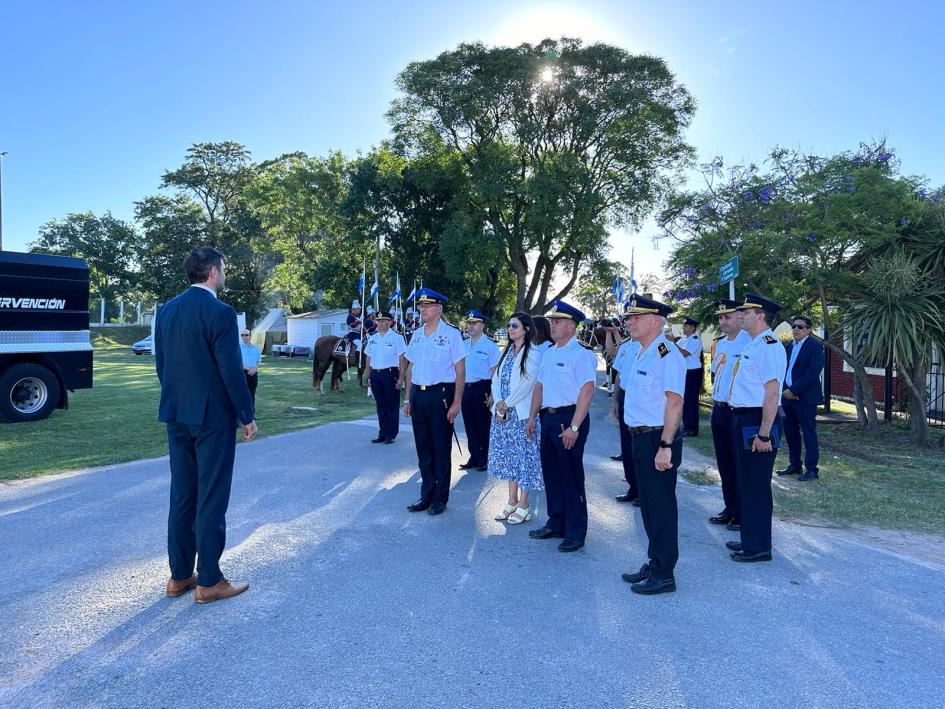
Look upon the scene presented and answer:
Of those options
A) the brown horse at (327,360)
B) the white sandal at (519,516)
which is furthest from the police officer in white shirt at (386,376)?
the brown horse at (327,360)

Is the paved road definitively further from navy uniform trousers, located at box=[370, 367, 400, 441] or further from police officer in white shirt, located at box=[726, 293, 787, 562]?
navy uniform trousers, located at box=[370, 367, 400, 441]

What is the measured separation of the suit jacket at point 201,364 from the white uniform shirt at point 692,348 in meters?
7.88

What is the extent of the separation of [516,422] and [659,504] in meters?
1.84

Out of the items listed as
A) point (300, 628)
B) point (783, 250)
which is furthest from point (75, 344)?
point (783, 250)

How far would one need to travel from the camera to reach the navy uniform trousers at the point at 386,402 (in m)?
9.30

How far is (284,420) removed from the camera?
38.2ft

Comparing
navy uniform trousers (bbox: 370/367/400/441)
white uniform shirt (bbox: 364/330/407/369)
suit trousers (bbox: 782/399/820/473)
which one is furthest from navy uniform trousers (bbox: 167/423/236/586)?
suit trousers (bbox: 782/399/820/473)

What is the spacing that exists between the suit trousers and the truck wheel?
1206 centimetres

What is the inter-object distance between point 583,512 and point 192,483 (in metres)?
2.83

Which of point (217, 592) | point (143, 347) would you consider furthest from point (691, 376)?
point (143, 347)

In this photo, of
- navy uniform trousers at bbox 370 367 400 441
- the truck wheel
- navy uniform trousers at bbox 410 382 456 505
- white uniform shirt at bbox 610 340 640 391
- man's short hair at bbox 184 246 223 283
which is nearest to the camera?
man's short hair at bbox 184 246 223 283

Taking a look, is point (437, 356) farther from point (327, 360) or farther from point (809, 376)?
point (327, 360)

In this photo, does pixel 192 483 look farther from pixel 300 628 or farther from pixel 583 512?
pixel 583 512

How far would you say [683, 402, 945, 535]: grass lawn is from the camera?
5.84 meters
